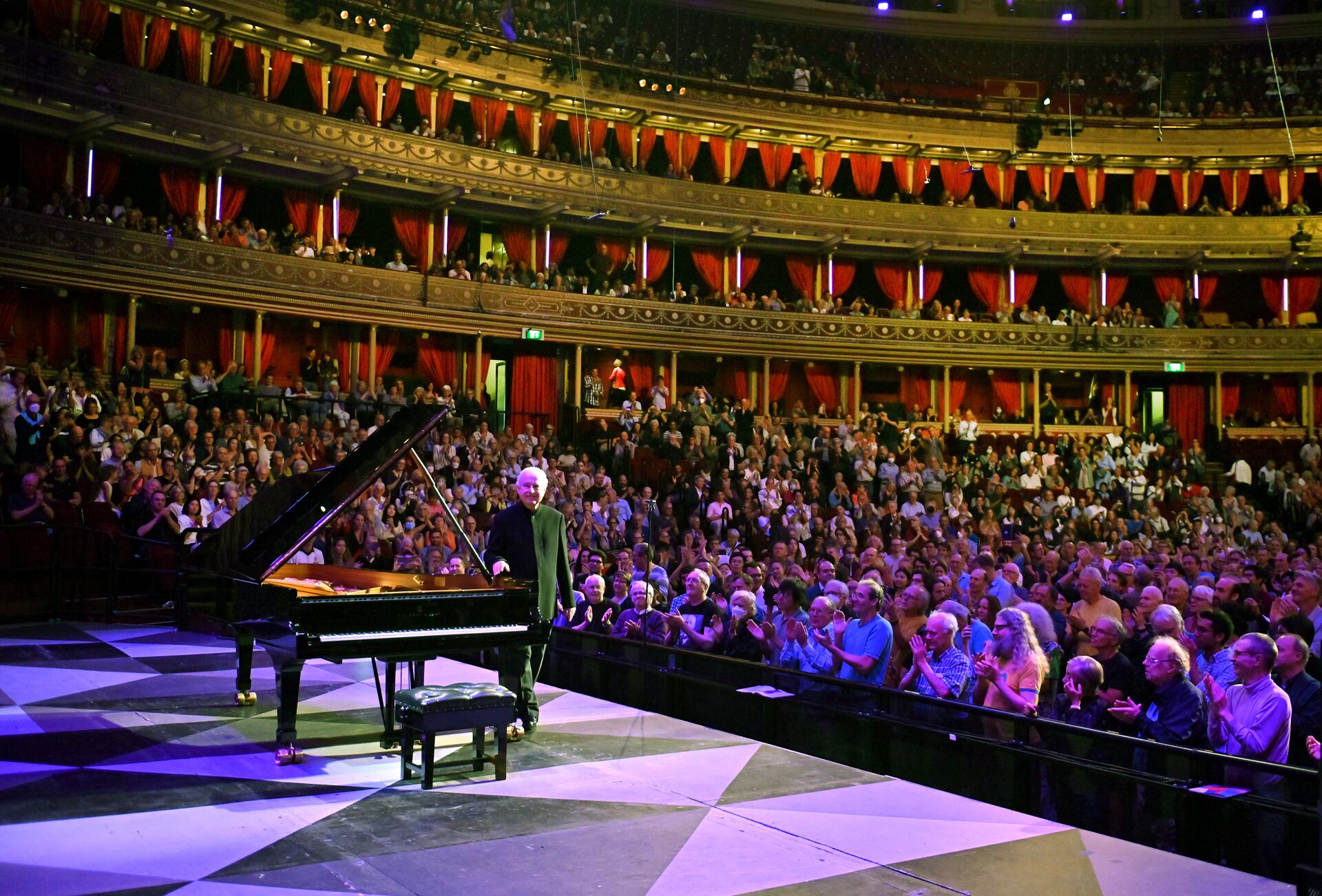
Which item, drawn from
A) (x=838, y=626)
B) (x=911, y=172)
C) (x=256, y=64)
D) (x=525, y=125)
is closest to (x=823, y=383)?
(x=911, y=172)

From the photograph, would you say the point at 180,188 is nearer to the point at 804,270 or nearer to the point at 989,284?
the point at 804,270

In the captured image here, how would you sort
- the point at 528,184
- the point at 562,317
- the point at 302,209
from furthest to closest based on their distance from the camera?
the point at 528,184 → the point at 562,317 → the point at 302,209

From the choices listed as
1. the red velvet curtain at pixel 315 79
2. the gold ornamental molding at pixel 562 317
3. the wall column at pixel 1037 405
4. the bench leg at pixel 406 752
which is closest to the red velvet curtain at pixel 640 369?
the gold ornamental molding at pixel 562 317

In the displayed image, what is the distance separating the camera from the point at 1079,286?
27.6m

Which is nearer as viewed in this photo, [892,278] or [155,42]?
[155,42]

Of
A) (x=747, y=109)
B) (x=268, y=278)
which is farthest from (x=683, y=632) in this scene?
(x=747, y=109)

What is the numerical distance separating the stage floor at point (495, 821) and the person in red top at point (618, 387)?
51.8 feet

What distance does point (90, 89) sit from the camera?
59.0 ft

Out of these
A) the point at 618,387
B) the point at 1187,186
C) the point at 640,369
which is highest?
the point at 1187,186

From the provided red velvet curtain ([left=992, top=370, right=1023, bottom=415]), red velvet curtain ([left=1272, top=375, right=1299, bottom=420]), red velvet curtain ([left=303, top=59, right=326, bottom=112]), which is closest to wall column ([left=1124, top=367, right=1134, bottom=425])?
red velvet curtain ([left=992, top=370, right=1023, bottom=415])

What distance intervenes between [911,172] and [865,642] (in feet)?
73.8

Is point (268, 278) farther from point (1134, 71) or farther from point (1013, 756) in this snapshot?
point (1134, 71)

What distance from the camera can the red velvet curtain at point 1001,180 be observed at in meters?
27.3

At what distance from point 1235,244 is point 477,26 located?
18.0 m
